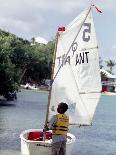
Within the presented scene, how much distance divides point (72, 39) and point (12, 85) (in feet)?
165

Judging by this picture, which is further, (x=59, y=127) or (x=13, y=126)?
(x=13, y=126)

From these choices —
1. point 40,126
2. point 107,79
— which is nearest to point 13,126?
point 40,126

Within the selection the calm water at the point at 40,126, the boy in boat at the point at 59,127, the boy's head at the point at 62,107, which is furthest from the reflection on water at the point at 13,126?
the boy's head at the point at 62,107

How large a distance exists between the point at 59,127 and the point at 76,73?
153 inches

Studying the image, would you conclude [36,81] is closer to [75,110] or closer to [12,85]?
[12,85]

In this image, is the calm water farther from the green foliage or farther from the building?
the building

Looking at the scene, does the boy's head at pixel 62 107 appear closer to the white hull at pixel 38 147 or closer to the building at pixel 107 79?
the white hull at pixel 38 147

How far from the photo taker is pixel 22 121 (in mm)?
51719

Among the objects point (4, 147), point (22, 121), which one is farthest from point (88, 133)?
point (4, 147)

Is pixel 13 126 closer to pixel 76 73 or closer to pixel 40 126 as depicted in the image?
pixel 40 126

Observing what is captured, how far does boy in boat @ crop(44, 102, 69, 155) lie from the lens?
20.3 metres

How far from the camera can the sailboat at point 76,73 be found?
2300cm

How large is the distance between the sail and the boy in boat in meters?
2.49

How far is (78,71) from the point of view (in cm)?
2352
